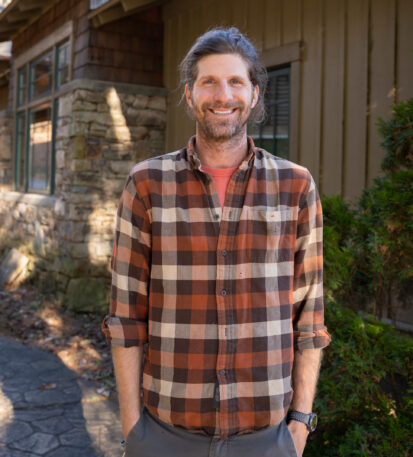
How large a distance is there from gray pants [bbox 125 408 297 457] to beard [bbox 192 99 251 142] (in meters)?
0.93

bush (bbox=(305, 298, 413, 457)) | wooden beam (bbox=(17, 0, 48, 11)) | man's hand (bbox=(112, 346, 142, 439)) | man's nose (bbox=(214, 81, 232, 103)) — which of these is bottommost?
bush (bbox=(305, 298, 413, 457))

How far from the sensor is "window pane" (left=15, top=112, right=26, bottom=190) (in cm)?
1018

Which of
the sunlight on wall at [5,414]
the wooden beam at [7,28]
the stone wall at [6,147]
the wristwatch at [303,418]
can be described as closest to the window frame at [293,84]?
the sunlight on wall at [5,414]

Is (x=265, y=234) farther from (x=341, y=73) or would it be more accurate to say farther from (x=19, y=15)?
(x=19, y=15)

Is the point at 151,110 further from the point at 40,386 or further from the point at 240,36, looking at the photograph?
the point at 240,36

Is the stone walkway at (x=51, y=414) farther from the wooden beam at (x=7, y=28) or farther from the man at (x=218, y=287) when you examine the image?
the wooden beam at (x=7, y=28)

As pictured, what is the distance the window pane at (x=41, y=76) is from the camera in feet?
29.3

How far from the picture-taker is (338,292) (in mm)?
3174

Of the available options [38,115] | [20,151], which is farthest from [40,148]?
[20,151]

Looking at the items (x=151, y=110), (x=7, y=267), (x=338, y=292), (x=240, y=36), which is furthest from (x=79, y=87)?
(x=240, y=36)

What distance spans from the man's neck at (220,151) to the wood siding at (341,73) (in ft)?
9.52

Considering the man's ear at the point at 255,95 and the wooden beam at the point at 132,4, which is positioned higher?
the wooden beam at the point at 132,4

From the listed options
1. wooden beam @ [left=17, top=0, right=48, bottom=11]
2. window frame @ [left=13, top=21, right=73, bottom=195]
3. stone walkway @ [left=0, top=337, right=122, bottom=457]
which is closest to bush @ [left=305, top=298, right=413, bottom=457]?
stone walkway @ [left=0, top=337, right=122, bottom=457]

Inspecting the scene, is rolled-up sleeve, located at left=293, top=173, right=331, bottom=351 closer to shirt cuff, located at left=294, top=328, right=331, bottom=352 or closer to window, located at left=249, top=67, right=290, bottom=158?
shirt cuff, located at left=294, top=328, right=331, bottom=352
